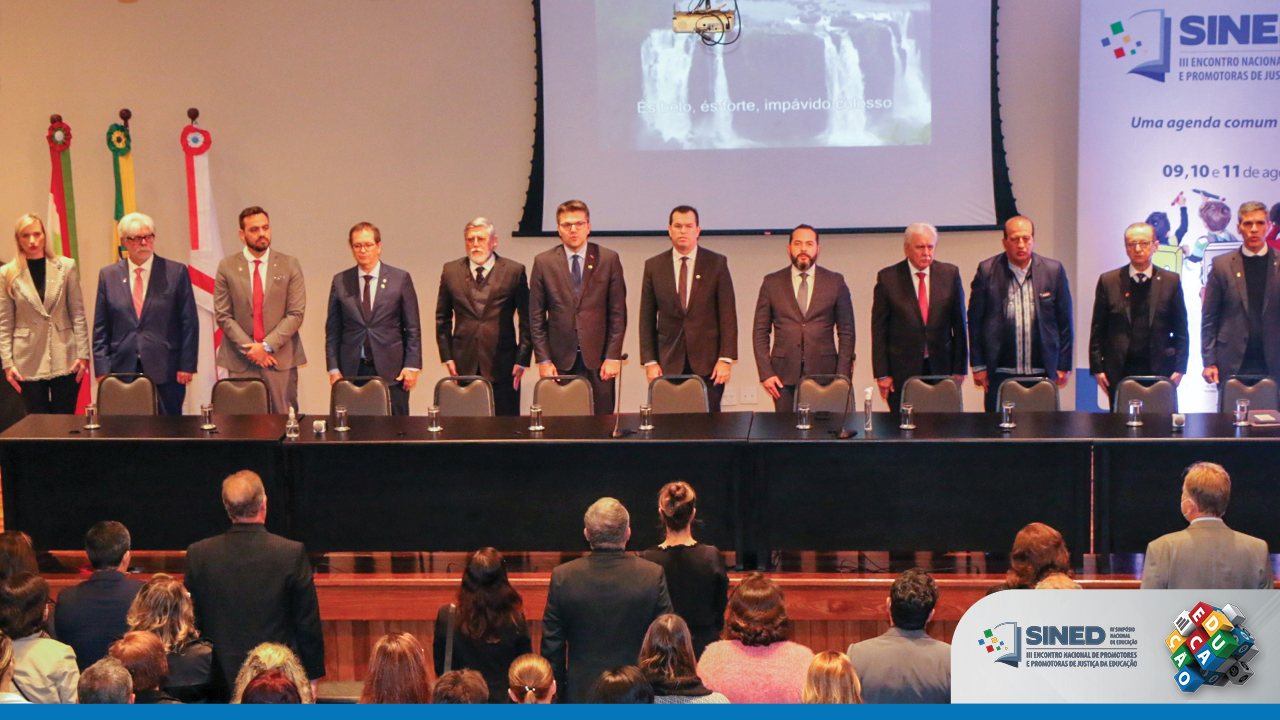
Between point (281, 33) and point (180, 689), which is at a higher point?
point (281, 33)

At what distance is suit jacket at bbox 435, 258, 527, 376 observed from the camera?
6352 mm

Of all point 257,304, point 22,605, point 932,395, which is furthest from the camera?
point 257,304

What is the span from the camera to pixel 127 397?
5785mm

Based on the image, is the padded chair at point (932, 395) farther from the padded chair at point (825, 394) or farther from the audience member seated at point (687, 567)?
the audience member seated at point (687, 567)

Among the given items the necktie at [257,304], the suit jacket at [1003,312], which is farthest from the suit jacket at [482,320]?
the suit jacket at [1003,312]

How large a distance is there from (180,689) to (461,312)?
3375mm

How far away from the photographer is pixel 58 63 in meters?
8.06

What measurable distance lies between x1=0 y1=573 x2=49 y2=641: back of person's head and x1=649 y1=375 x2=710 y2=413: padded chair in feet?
9.60

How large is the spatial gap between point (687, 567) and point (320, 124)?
533 centimetres

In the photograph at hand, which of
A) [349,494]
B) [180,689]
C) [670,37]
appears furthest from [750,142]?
[180,689]

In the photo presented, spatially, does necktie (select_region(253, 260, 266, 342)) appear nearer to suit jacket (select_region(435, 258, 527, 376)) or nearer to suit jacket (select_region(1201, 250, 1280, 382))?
suit jacket (select_region(435, 258, 527, 376))

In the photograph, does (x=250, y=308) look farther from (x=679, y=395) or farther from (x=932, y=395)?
(x=932, y=395)

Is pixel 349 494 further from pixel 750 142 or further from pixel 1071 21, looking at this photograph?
pixel 1071 21

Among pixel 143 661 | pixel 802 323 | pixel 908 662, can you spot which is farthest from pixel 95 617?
pixel 802 323
